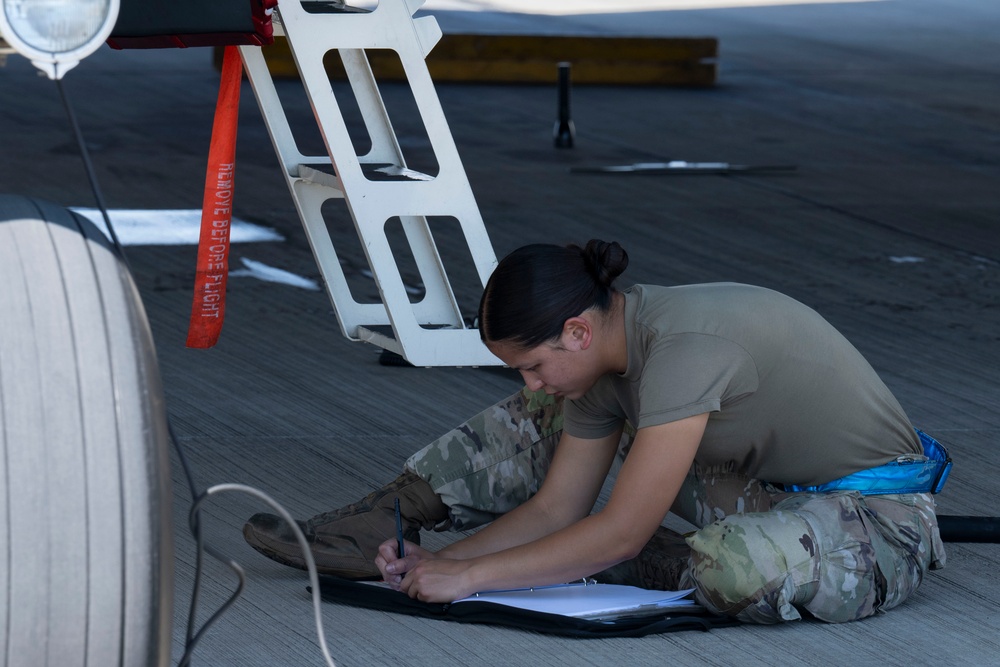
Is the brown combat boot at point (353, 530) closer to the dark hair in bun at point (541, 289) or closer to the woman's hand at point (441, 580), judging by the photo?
the woman's hand at point (441, 580)

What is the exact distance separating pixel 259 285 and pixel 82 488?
3.97m

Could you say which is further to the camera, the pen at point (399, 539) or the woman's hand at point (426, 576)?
the pen at point (399, 539)

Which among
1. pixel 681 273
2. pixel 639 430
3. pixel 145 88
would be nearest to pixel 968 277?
pixel 681 273

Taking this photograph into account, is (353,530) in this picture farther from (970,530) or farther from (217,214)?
(970,530)

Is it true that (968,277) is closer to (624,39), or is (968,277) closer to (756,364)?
(756,364)

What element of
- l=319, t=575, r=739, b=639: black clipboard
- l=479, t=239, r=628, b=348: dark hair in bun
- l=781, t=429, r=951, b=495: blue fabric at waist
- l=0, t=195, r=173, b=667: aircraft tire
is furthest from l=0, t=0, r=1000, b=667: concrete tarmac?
l=0, t=195, r=173, b=667: aircraft tire

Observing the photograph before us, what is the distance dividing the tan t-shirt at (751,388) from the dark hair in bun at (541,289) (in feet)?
0.43

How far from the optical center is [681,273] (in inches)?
238

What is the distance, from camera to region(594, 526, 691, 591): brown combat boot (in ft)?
9.14

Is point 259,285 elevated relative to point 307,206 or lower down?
lower down

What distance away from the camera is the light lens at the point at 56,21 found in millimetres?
1831

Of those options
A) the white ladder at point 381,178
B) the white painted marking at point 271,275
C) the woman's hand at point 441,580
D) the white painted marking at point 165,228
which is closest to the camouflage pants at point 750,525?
the woman's hand at point 441,580

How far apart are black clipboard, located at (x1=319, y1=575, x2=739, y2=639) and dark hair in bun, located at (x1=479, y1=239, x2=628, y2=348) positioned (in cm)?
50

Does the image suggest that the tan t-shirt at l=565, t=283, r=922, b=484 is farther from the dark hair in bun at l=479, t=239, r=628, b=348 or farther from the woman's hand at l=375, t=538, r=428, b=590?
the woman's hand at l=375, t=538, r=428, b=590
